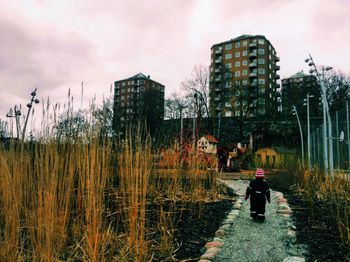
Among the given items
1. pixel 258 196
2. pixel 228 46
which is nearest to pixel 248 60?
pixel 228 46

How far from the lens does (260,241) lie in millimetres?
3082

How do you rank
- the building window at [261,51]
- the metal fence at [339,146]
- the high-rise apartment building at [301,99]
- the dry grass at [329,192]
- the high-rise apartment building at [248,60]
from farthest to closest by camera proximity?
the building window at [261,51] → the high-rise apartment building at [248,60] → the high-rise apartment building at [301,99] → the metal fence at [339,146] → the dry grass at [329,192]

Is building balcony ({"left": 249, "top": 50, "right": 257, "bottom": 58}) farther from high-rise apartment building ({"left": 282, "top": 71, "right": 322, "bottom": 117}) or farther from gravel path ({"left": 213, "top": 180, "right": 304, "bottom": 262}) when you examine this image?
gravel path ({"left": 213, "top": 180, "right": 304, "bottom": 262})

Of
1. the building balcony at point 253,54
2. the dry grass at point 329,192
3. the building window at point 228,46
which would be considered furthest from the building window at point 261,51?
the dry grass at point 329,192

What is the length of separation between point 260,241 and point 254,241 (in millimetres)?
57

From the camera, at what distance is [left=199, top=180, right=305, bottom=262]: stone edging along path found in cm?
262

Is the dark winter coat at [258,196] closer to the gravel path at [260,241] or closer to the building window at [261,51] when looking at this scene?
the gravel path at [260,241]

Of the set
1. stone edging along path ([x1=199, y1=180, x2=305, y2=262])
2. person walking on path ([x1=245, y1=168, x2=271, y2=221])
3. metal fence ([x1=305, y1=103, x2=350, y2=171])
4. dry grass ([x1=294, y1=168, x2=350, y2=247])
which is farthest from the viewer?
metal fence ([x1=305, y1=103, x2=350, y2=171])

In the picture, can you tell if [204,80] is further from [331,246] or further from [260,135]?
[331,246]

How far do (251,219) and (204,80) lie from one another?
27793 millimetres

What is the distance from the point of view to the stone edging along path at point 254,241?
103 inches

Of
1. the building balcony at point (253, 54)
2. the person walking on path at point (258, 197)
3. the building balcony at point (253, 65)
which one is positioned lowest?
the person walking on path at point (258, 197)

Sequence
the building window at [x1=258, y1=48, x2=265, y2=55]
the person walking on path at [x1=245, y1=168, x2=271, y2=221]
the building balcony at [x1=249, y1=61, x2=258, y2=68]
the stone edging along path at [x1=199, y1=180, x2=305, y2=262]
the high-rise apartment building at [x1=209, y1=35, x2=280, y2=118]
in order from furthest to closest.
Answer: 1. the building window at [x1=258, y1=48, x2=265, y2=55]
2. the building balcony at [x1=249, y1=61, x2=258, y2=68]
3. the high-rise apartment building at [x1=209, y1=35, x2=280, y2=118]
4. the person walking on path at [x1=245, y1=168, x2=271, y2=221]
5. the stone edging along path at [x1=199, y1=180, x2=305, y2=262]

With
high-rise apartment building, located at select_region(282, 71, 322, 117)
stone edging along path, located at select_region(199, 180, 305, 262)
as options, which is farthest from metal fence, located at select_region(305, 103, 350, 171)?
high-rise apartment building, located at select_region(282, 71, 322, 117)
